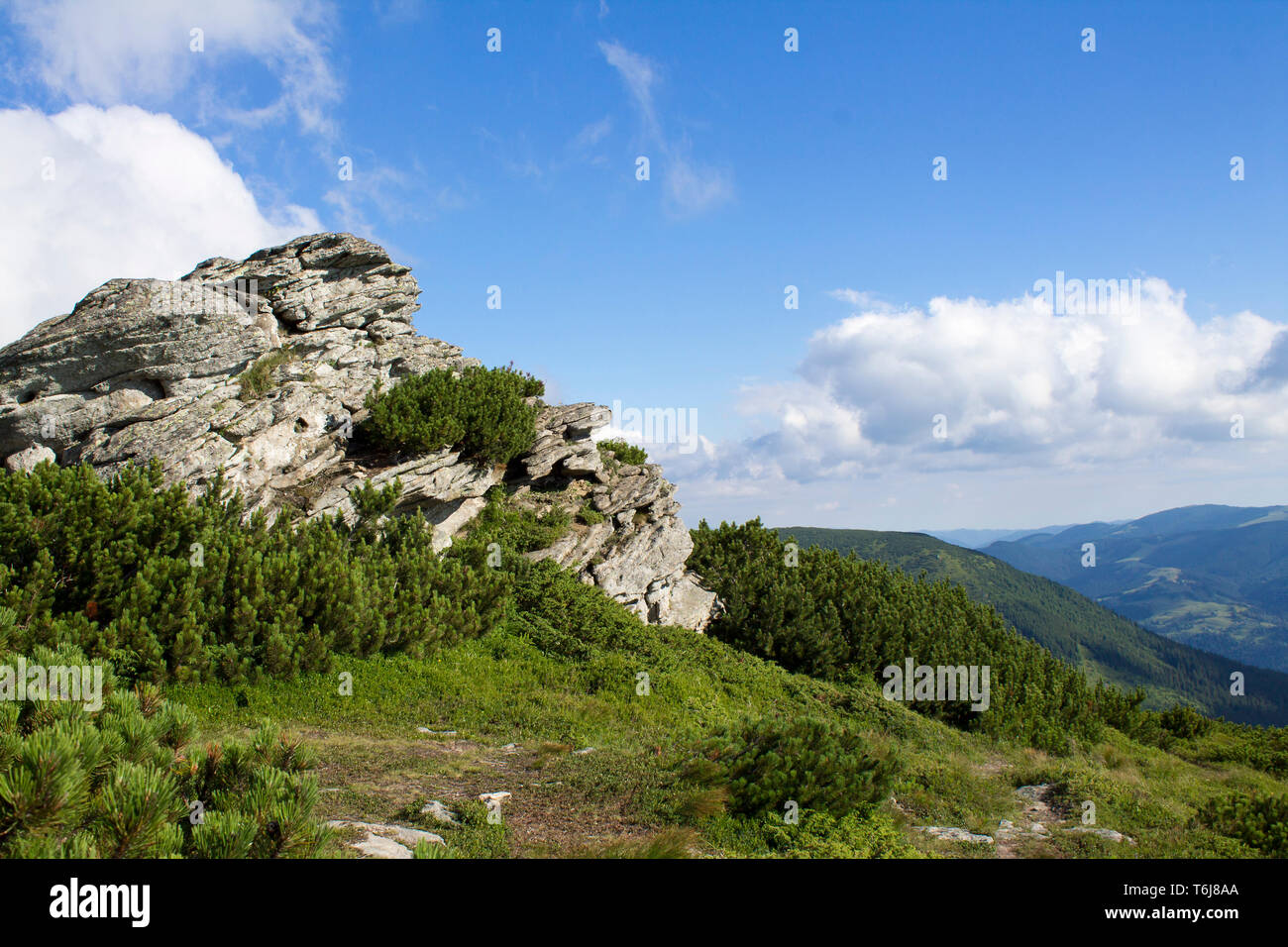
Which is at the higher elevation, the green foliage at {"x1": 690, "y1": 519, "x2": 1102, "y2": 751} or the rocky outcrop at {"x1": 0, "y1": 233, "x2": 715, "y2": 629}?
the rocky outcrop at {"x1": 0, "y1": 233, "x2": 715, "y2": 629}

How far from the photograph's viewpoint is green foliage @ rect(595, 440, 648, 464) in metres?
29.7

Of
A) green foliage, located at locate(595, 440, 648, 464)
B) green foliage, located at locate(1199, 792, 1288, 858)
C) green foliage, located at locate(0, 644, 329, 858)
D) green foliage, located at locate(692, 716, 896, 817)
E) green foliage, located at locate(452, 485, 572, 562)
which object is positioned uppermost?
green foliage, located at locate(595, 440, 648, 464)

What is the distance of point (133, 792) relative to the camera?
3850mm

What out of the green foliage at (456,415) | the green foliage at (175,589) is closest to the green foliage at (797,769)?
the green foliage at (175,589)

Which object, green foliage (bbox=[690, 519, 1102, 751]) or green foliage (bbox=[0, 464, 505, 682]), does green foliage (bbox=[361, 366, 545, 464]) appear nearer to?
green foliage (bbox=[0, 464, 505, 682])

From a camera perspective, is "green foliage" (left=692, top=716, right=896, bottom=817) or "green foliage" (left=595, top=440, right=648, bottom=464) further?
"green foliage" (left=595, top=440, right=648, bottom=464)

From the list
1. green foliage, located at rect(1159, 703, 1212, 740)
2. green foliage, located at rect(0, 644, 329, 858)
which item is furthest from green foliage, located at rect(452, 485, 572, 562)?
green foliage, located at rect(1159, 703, 1212, 740)

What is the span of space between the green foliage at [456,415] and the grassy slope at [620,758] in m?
8.03

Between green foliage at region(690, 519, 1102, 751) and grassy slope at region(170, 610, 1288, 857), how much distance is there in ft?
7.54

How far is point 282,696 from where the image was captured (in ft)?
41.9

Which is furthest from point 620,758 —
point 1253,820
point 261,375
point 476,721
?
point 261,375
